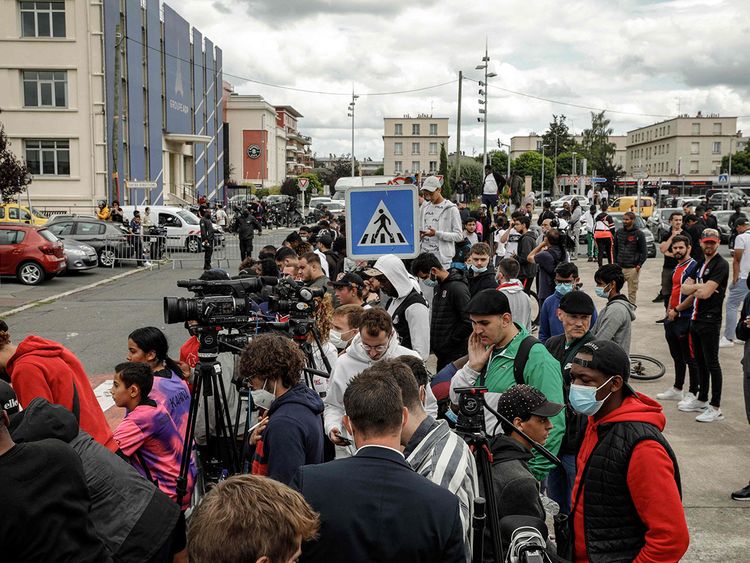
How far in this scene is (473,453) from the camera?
335cm

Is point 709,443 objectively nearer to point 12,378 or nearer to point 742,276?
point 742,276

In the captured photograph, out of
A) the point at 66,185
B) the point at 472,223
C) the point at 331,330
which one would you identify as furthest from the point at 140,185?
the point at 331,330

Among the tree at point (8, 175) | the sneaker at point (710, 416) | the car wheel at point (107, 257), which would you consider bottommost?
the sneaker at point (710, 416)

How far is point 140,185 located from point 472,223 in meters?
22.6

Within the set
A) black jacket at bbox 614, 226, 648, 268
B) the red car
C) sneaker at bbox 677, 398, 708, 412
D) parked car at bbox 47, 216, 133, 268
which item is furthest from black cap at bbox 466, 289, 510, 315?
parked car at bbox 47, 216, 133, 268

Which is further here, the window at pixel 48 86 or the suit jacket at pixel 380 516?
the window at pixel 48 86

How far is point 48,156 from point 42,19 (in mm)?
7137

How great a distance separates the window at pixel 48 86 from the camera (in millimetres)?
39156

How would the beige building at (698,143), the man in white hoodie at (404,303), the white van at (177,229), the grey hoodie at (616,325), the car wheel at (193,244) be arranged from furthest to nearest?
the beige building at (698,143), the car wheel at (193,244), the white van at (177,229), the grey hoodie at (616,325), the man in white hoodie at (404,303)

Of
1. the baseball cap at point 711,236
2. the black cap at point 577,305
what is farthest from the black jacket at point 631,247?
the black cap at point 577,305

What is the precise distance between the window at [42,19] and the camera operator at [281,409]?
40589 mm

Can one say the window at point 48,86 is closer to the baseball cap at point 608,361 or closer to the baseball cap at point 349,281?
the baseball cap at point 349,281

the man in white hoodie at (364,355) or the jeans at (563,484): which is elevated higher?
the man in white hoodie at (364,355)

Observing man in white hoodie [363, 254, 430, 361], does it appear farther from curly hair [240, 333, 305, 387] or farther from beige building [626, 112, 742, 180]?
beige building [626, 112, 742, 180]
